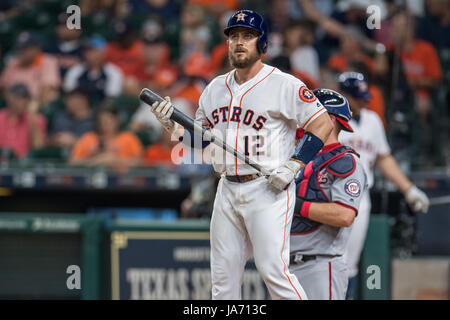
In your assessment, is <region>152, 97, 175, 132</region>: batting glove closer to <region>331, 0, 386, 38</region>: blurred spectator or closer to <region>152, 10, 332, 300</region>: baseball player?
<region>152, 10, 332, 300</region>: baseball player

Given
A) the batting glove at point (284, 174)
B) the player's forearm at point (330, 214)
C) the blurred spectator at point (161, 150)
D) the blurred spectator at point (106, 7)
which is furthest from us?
the blurred spectator at point (106, 7)

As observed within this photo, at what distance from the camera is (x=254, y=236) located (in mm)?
3238

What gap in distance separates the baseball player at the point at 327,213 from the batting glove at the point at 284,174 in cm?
32

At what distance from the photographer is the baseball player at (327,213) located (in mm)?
3434

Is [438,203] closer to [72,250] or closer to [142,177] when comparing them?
[142,177]

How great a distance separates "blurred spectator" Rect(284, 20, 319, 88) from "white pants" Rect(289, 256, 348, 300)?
12.8 ft

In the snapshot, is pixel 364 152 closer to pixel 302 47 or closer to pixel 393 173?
pixel 393 173

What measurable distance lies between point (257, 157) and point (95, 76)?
4.44 m

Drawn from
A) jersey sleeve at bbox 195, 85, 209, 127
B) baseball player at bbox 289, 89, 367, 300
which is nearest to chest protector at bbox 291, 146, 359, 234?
baseball player at bbox 289, 89, 367, 300

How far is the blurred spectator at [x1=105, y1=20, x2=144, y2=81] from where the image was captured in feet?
25.9

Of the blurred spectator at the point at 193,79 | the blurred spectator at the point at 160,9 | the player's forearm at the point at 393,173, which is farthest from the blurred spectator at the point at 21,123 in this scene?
the player's forearm at the point at 393,173

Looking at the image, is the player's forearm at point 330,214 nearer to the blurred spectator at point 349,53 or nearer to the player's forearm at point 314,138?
the player's forearm at point 314,138

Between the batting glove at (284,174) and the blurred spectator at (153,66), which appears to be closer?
the batting glove at (284,174)
